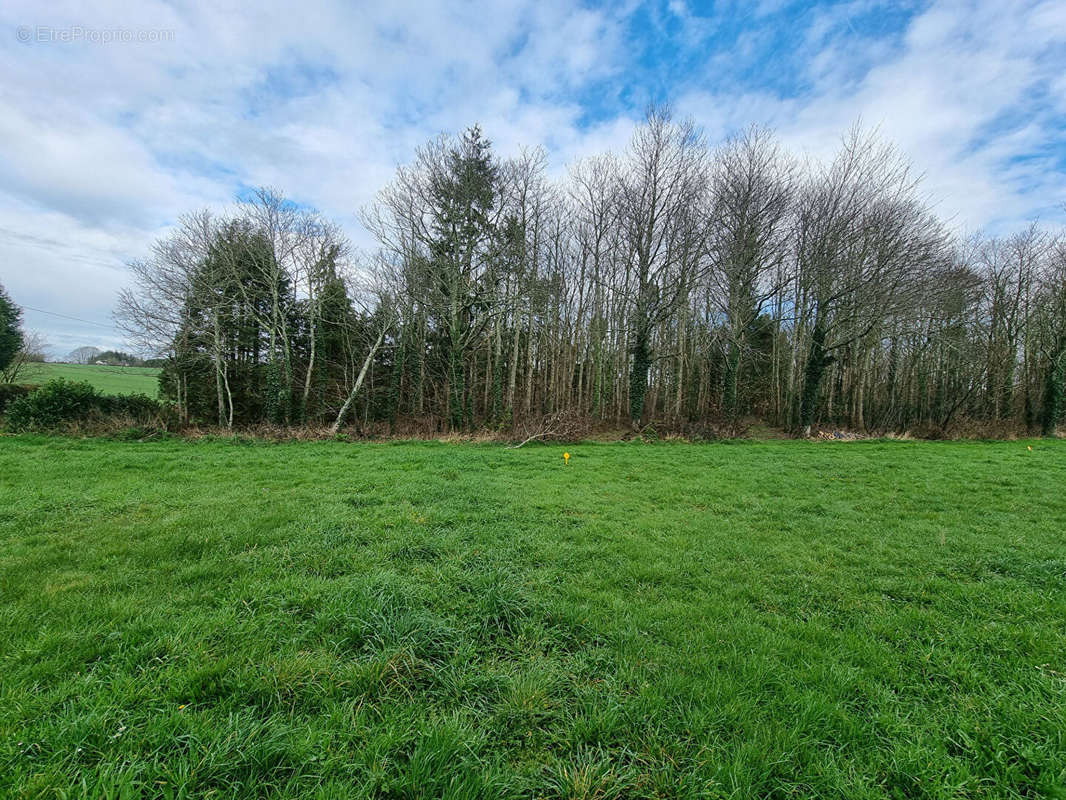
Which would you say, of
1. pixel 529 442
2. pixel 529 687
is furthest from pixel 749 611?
pixel 529 442

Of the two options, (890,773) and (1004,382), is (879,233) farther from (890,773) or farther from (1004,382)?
(890,773)

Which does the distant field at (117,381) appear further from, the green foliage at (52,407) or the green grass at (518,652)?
the green grass at (518,652)

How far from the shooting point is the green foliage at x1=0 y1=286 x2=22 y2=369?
1756 centimetres

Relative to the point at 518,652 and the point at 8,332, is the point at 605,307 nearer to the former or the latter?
the point at 518,652

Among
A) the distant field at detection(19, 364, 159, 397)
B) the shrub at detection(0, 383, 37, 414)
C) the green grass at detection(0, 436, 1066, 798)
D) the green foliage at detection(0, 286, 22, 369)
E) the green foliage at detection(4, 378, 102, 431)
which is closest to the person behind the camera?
the green grass at detection(0, 436, 1066, 798)

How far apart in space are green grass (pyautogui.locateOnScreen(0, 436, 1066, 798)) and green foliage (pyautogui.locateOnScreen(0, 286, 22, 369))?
21.1 meters

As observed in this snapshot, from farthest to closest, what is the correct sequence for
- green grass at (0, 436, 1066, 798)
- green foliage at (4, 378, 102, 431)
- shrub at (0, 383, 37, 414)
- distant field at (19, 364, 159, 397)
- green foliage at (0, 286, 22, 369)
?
green foliage at (0, 286, 22, 369), distant field at (19, 364, 159, 397), shrub at (0, 383, 37, 414), green foliage at (4, 378, 102, 431), green grass at (0, 436, 1066, 798)

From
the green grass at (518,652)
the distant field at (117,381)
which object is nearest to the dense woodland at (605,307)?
the distant field at (117,381)

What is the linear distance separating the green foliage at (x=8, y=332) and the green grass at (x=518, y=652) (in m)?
21.1

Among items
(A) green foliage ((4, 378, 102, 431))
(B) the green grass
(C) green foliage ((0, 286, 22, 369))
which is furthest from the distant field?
(B) the green grass

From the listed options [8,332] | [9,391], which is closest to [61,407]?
[9,391]

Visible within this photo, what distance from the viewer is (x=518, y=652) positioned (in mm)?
2426

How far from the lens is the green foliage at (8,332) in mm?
17562

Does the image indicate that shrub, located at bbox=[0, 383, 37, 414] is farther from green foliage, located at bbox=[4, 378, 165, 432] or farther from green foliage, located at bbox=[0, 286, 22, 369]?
green foliage, located at bbox=[0, 286, 22, 369]
